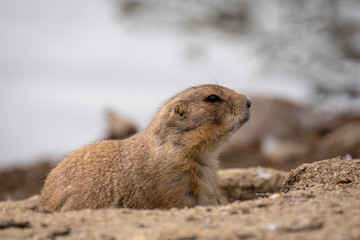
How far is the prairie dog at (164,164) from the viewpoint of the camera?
439cm

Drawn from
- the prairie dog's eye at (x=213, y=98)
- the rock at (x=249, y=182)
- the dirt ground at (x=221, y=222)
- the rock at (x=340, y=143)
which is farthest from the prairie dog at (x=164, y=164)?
the rock at (x=340, y=143)

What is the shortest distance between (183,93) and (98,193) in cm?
132

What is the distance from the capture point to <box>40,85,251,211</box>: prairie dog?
4.39 meters

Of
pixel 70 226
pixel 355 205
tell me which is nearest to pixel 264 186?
pixel 355 205

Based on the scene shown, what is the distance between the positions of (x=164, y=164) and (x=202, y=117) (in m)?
0.63

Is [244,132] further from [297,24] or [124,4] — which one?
[124,4]

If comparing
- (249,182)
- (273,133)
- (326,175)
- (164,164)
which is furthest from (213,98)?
(273,133)

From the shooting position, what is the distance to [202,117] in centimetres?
475

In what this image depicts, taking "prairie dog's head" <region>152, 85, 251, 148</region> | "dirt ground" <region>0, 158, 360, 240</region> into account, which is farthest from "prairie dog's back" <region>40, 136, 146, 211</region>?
"dirt ground" <region>0, 158, 360, 240</region>

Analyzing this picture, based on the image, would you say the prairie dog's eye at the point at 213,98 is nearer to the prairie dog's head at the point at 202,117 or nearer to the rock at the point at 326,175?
the prairie dog's head at the point at 202,117

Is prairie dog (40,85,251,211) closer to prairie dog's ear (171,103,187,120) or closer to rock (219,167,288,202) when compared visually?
prairie dog's ear (171,103,187,120)

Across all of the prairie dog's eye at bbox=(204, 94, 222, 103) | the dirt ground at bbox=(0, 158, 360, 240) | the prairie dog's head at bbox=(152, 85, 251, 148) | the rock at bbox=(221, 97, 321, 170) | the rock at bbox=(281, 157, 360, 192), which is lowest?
the rock at bbox=(221, 97, 321, 170)

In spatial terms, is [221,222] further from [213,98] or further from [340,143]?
[340,143]

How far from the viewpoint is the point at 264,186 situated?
19.7 feet
